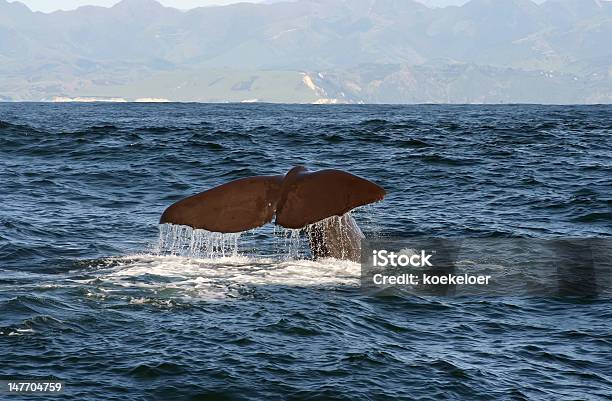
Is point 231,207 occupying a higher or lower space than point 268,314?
higher

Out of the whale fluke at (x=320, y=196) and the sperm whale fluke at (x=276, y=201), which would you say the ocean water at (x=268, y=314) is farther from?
the whale fluke at (x=320, y=196)

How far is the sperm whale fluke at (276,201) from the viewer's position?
9055mm

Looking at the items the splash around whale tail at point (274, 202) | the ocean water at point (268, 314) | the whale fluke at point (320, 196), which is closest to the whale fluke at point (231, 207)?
the splash around whale tail at point (274, 202)

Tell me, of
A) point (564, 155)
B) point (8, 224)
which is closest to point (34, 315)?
point (8, 224)

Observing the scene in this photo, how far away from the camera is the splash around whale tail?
9.06 metres

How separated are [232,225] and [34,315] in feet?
8.07

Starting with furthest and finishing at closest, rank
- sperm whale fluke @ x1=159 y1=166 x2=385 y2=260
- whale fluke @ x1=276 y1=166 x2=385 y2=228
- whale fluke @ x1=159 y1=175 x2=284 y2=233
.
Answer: whale fluke @ x1=159 y1=175 x2=284 y2=233, sperm whale fluke @ x1=159 y1=166 x2=385 y2=260, whale fluke @ x1=276 y1=166 x2=385 y2=228

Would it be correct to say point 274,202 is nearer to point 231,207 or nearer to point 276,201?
point 276,201

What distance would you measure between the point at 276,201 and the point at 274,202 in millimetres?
25

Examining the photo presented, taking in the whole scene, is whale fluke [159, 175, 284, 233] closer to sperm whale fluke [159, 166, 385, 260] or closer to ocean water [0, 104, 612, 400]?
sperm whale fluke [159, 166, 385, 260]

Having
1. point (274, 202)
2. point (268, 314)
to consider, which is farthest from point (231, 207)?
point (268, 314)

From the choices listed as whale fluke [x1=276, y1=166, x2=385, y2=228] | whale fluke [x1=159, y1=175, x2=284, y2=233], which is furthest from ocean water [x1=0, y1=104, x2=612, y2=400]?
whale fluke [x1=276, y1=166, x2=385, y2=228]

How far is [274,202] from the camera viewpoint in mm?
9602

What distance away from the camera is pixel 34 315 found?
9.66 meters
